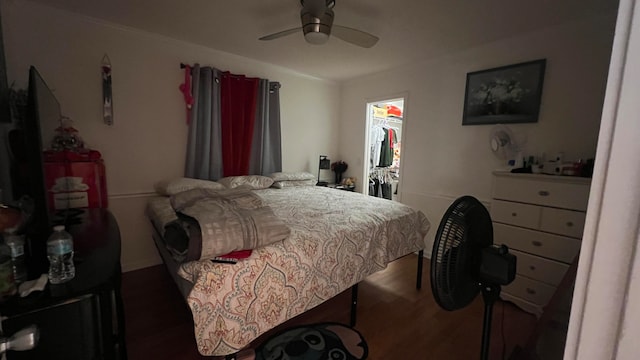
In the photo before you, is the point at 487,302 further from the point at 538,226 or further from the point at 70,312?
the point at 538,226

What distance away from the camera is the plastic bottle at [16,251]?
2.64ft

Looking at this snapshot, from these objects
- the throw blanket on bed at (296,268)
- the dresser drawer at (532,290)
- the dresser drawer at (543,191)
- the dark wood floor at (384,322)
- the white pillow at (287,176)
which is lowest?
the dark wood floor at (384,322)

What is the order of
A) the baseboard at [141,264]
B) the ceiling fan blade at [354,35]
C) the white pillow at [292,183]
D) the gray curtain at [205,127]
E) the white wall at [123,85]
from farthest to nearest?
the white pillow at [292,183]
the gray curtain at [205,127]
the baseboard at [141,264]
the white wall at [123,85]
the ceiling fan blade at [354,35]

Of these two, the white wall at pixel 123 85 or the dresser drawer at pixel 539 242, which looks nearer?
the dresser drawer at pixel 539 242

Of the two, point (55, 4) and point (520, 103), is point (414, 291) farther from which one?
point (55, 4)

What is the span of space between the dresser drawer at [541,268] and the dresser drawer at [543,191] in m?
0.45

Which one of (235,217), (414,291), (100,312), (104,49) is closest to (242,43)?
(104,49)

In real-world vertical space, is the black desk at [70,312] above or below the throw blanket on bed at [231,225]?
below

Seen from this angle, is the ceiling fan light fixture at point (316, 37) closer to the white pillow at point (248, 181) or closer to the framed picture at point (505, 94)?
the white pillow at point (248, 181)

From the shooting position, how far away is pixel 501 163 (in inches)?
102

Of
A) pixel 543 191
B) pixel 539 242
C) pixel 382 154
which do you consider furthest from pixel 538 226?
pixel 382 154

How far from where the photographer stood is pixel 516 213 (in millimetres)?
2164

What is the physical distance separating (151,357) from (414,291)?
207cm

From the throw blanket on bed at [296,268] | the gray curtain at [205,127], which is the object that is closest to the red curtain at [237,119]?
the gray curtain at [205,127]
